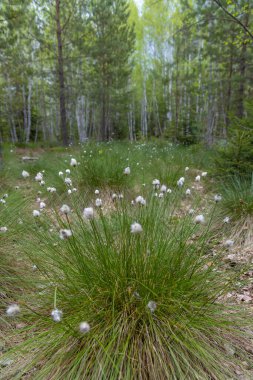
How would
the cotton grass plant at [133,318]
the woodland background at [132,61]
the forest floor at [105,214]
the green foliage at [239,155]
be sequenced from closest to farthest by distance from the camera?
1. the cotton grass plant at [133,318]
2. the forest floor at [105,214]
3. the green foliage at [239,155]
4. the woodland background at [132,61]

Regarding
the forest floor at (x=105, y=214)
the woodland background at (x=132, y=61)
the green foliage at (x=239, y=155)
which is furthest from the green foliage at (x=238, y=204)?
the woodland background at (x=132, y=61)

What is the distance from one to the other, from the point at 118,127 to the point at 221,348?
2421cm

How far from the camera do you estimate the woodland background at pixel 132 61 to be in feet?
29.7

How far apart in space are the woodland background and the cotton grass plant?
405 cm

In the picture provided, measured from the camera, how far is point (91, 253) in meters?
1.93

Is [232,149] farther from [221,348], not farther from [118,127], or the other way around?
[118,127]

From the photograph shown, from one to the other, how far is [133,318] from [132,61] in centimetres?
1984

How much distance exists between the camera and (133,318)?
161cm

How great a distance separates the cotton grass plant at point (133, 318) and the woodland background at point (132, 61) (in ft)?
13.3

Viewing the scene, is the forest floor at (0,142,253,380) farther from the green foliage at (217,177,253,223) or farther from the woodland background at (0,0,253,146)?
the woodland background at (0,0,253,146)

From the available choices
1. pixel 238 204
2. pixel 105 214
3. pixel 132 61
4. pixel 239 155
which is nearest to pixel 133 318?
pixel 105 214

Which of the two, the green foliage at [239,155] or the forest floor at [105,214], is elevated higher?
the green foliage at [239,155]

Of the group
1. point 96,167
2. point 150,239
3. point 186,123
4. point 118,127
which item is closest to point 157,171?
point 96,167

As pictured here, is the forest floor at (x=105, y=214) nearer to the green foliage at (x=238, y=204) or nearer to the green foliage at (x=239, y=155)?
the green foliage at (x=238, y=204)
